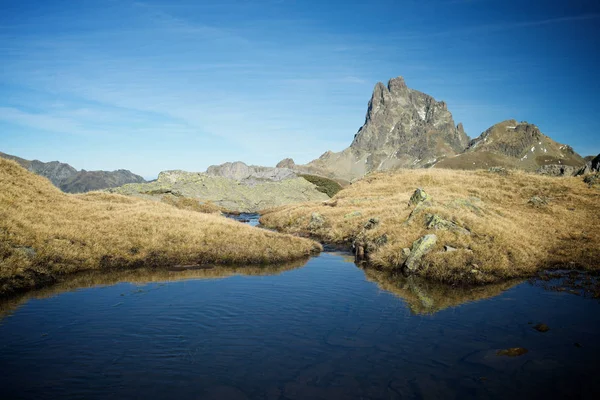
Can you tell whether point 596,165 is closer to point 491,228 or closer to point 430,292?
point 491,228

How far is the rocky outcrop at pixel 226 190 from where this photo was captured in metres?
77.2

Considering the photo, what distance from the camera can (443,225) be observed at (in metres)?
27.1

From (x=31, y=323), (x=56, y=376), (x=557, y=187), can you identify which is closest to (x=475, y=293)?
(x=56, y=376)

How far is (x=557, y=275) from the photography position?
23.1 metres

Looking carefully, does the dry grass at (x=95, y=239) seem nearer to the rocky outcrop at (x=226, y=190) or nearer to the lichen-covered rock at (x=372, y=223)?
the lichen-covered rock at (x=372, y=223)

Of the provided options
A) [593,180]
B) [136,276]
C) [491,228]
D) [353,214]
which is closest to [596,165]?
[593,180]

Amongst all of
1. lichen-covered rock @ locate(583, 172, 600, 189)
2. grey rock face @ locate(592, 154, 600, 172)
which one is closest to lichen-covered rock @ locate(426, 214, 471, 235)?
lichen-covered rock @ locate(583, 172, 600, 189)

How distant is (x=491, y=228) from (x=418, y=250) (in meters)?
7.06

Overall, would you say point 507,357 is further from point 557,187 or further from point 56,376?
point 557,187

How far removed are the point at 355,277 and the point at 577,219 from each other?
89.4 ft

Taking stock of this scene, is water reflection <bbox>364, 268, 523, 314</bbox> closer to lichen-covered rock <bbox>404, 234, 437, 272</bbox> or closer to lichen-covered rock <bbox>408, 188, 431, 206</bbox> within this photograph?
lichen-covered rock <bbox>404, 234, 437, 272</bbox>

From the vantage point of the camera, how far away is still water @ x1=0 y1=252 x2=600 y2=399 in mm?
10344

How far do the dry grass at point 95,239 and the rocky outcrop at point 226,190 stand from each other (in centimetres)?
3918

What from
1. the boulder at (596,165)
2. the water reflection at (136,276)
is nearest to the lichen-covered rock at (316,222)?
the water reflection at (136,276)
